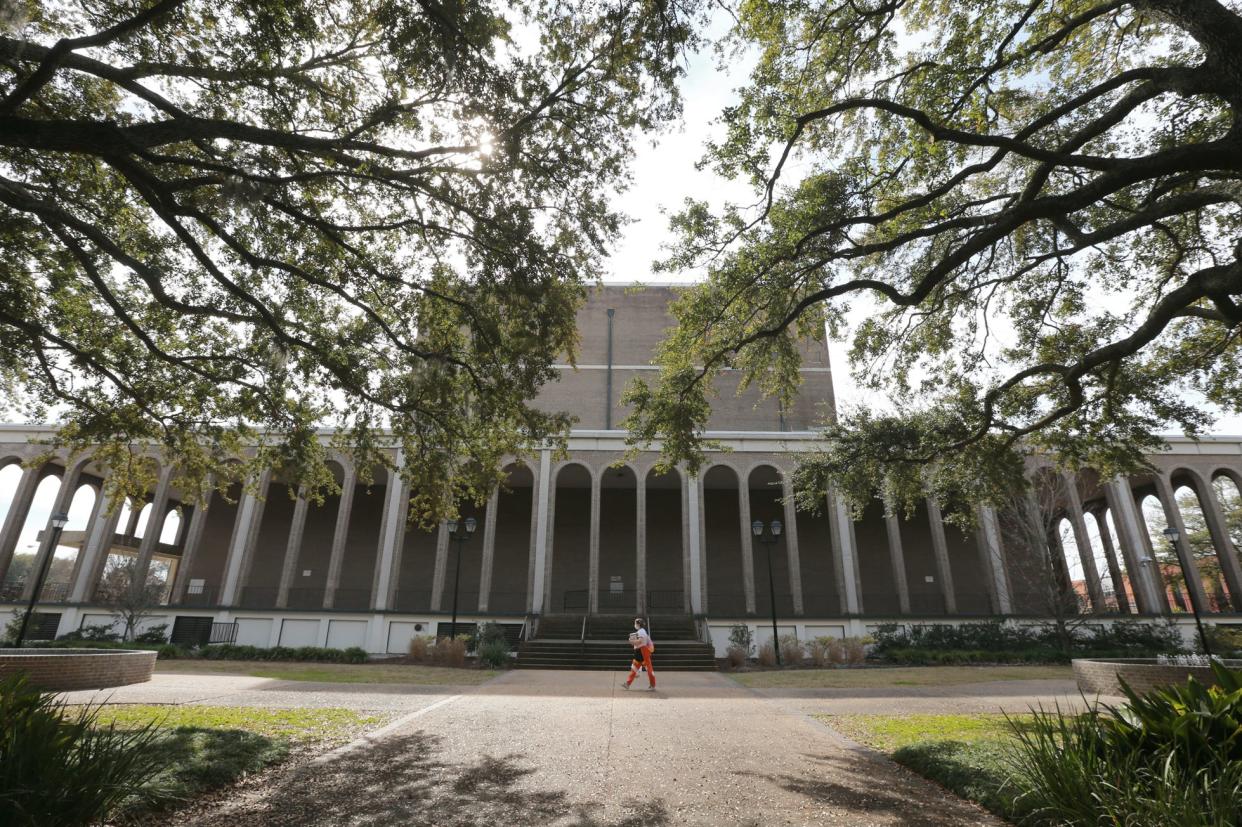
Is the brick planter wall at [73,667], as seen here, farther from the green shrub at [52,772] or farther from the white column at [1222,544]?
the white column at [1222,544]

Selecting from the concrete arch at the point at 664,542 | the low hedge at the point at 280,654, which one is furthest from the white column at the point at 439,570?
the concrete arch at the point at 664,542

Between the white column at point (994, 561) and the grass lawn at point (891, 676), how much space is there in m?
6.30

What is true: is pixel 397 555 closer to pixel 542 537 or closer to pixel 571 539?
pixel 542 537

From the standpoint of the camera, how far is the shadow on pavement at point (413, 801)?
177 inches

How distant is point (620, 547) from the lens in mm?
29172

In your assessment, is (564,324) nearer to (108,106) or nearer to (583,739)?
(583,739)

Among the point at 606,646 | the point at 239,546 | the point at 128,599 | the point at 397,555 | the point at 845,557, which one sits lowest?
the point at 606,646

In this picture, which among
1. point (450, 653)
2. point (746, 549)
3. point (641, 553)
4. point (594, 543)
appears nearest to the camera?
point (450, 653)

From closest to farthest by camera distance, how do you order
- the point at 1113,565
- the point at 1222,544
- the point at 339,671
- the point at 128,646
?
1. the point at 339,671
2. the point at 128,646
3. the point at 1222,544
4. the point at 1113,565

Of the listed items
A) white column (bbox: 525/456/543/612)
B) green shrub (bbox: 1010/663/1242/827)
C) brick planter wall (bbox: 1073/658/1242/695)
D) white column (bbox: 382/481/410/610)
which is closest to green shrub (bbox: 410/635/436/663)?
white column (bbox: 525/456/543/612)

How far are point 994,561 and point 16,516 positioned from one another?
4130 centimetres

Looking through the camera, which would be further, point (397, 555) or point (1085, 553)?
point (397, 555)

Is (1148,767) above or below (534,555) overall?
below

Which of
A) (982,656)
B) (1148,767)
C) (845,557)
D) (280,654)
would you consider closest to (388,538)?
(280,654)
